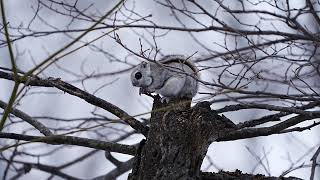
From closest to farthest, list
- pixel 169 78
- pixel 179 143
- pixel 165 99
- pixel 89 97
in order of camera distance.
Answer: pixel 179 143
pixel 89 97
pixel 165 99
pixel 169 78

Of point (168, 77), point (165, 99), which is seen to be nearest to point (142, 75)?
point (168, 77)

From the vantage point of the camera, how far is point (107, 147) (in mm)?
2539

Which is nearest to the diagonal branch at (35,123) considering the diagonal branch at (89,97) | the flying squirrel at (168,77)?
the diagonal branch at (89,97)

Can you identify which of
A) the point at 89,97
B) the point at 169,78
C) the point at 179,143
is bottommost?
the point at 179,143

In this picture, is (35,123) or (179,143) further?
(35,123)

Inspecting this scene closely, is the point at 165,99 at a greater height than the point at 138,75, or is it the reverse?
the point at 138,75

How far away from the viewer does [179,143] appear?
227cm

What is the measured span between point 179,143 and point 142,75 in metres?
0.75

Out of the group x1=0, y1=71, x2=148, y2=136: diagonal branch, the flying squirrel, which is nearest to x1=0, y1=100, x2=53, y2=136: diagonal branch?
x1=0, y1=71, x2=148, y2=136: diagonal branch

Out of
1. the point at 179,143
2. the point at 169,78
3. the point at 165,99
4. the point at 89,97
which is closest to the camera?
the point at 179,143

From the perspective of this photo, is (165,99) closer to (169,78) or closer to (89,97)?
(169,78)

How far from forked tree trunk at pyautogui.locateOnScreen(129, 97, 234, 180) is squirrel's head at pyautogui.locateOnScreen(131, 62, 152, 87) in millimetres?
614

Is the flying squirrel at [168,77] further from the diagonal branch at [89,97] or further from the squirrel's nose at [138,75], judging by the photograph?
the diagonal branch at [89,97]

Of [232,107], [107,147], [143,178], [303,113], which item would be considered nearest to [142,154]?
[143,178]
